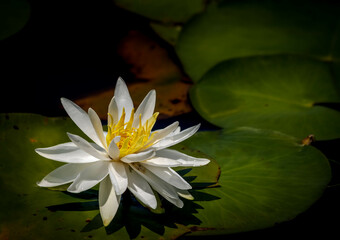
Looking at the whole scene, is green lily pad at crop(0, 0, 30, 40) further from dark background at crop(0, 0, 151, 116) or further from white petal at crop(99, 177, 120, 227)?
white petal at crop(99, 177, 120, 227)

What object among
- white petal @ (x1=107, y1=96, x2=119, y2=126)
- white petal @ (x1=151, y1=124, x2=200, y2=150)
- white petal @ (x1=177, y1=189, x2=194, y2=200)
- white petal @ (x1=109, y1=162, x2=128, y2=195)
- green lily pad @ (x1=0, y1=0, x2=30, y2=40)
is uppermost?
white petal @ (x1=107, y1=96, x2=119, y2=126)

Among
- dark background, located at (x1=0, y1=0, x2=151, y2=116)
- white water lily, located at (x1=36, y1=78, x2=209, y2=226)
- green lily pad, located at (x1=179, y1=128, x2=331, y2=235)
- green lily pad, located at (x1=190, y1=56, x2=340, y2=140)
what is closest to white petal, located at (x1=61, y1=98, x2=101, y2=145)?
white water lily, located at (x1=36, y1=78, x2=209, y2=226)

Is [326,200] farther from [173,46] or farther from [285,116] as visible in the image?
[173,46]

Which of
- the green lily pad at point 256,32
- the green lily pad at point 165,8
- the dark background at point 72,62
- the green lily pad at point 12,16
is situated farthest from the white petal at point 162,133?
the green lily pad at point 165,8

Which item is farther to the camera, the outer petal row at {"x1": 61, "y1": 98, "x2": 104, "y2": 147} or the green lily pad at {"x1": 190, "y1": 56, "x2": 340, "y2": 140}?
the green lily pad at {"x1": 190, "y1": 56, "x2": 340, "y2": 140}

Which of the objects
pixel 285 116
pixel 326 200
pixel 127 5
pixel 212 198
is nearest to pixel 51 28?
pixel 127 5
